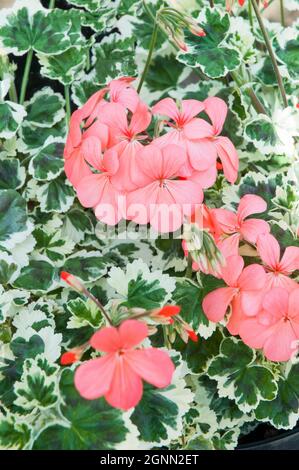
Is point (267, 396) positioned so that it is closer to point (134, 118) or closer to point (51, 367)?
point (51, 367)

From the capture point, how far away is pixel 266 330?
716mm

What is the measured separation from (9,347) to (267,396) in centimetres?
34

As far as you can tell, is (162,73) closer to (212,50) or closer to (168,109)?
(212,50)

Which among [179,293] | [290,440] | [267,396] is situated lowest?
[290,440]

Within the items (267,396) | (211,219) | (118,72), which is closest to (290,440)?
(267,396)

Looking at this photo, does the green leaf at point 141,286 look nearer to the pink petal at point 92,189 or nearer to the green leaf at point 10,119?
the pink petal at point 92,189

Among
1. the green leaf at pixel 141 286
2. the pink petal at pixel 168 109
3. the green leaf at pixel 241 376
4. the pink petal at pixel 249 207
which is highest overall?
the pink petal at pixel 168 109

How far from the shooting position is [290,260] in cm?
75

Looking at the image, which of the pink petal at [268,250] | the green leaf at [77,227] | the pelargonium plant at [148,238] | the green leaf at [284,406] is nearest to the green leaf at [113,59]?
the pelargonium plant at [148,238]

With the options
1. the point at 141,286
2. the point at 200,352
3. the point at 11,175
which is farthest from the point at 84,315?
the point at 11,175

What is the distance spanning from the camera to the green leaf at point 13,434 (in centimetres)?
69

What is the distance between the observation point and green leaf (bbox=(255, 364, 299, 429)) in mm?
854

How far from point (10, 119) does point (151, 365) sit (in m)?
0.49

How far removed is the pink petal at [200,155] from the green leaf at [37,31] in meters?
0.35
